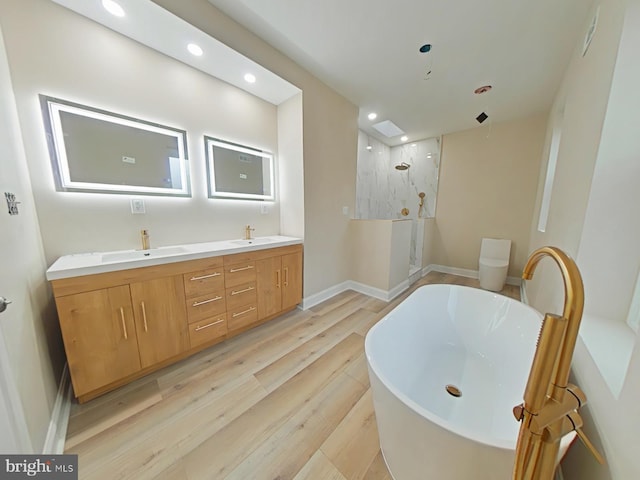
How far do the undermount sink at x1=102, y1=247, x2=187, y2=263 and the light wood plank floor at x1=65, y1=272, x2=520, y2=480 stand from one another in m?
0.89

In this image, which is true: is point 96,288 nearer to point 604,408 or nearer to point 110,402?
point 110,402

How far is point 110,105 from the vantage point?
155 cm

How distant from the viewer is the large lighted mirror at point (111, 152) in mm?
1386

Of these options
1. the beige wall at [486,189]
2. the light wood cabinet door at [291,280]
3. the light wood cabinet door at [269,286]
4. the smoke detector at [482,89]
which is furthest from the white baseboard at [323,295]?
the smoke detector at [482,89]

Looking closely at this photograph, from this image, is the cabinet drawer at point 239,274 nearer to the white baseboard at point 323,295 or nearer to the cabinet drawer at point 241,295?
the cabinet drawer at point 241,295

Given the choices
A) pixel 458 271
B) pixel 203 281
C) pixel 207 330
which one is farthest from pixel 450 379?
pixel 458 271

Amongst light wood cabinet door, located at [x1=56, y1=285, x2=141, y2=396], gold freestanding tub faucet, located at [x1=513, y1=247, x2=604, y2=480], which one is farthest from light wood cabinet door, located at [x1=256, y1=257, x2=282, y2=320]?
gold freestanding tub faucet, located at [x1=513, y1=247, x2=604, y2=480]

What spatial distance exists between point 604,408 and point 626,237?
2.37ft

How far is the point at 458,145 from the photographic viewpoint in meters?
3.66

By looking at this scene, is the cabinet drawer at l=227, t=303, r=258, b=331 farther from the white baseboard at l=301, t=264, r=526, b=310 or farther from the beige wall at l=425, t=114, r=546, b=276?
the beige wall at l=425, t=114, r=546, b=276

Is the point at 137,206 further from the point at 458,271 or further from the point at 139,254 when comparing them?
the point at 458,271

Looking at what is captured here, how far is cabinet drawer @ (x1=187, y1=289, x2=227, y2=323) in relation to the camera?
165 centimetres

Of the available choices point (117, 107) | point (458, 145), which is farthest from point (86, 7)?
point (458, 145)

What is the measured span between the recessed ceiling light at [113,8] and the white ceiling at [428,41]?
2.05ft
